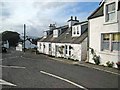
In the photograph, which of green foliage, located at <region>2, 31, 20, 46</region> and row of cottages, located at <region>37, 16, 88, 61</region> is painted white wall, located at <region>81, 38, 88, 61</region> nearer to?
row of cottages, located at <region>37, 16, 88, 61</region>

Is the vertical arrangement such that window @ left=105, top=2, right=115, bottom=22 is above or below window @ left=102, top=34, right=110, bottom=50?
above

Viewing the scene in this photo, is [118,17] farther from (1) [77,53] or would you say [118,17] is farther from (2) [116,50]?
(1) [77,53]

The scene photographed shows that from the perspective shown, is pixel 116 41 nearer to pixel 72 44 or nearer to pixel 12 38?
pixel 72 44

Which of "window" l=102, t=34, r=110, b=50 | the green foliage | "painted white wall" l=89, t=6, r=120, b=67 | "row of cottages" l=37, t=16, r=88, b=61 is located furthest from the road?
the green foliage

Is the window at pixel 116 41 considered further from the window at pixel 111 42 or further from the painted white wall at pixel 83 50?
the painted white wall at pixel 83 50

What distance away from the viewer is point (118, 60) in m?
19.2

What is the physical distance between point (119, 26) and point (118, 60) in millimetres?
3024

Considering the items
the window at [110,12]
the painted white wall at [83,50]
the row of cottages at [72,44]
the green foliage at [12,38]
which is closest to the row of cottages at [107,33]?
the window at [110,12]

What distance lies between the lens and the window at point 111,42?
20.1 meters

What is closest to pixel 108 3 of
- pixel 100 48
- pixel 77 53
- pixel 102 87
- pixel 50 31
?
pixel 100 48

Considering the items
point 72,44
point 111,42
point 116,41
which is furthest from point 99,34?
point 72,44

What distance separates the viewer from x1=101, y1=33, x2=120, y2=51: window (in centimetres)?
2011

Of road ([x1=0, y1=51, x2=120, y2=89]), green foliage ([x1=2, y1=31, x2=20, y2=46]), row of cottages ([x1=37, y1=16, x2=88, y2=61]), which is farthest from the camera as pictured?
green foliage ([x1=2, y1=31, x2=20, y2=46])

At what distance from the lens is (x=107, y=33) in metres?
21.7
